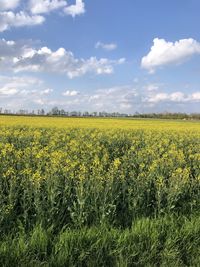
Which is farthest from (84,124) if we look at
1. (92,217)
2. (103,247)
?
(103,247)

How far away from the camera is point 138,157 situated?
462 inches

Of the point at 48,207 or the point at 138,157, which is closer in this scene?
the point at 48,207

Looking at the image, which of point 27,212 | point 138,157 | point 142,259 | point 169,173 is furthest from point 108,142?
point 142,259

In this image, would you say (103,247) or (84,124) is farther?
(84,124)

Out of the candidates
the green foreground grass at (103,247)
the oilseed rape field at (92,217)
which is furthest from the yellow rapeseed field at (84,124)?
the green foreground grass at (103,247)

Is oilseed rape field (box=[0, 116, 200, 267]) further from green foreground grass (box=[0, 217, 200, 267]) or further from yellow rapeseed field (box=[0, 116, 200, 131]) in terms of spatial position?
yellow rapeseed field (box=[0, 116, 200, 131])

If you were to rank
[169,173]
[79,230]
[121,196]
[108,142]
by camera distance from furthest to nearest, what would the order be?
[108,142] → [169,173] → [121,196] → [79,230]

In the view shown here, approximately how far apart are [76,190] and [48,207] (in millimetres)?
613

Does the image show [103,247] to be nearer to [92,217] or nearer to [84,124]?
[92,217]

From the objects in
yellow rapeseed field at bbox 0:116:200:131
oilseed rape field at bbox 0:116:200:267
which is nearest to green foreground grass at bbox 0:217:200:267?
oilseed rape field at bbox 0:116:200:267

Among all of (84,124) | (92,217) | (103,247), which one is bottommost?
(103,247)

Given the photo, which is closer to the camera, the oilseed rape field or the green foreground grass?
the green foreground grass

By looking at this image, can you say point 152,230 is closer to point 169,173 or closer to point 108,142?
point 169,173

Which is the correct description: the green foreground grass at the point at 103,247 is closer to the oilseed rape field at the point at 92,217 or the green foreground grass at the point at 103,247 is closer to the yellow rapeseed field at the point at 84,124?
the oilseed rape field at the point at 92,217
